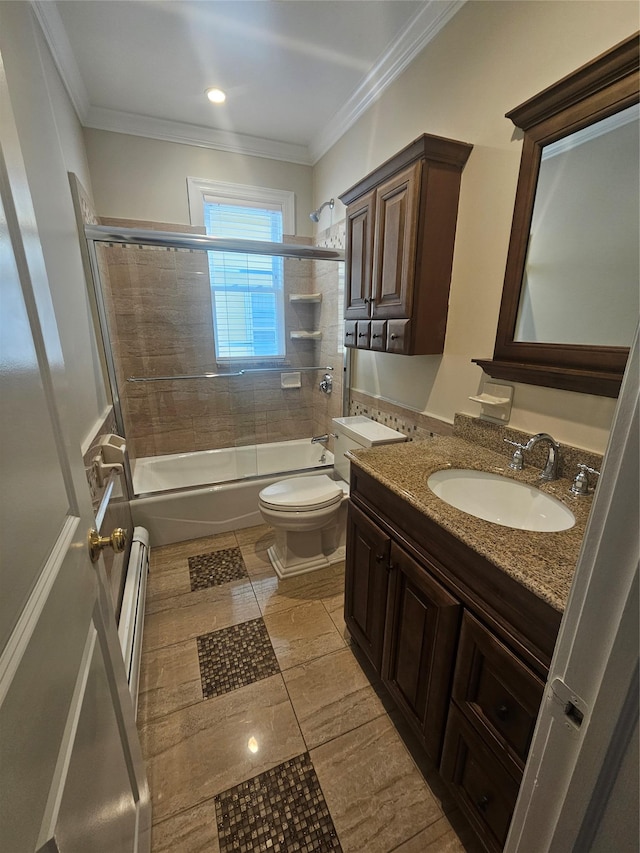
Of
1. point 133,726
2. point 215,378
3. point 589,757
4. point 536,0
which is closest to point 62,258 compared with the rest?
point 215,378

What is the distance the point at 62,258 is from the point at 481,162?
1.76 m

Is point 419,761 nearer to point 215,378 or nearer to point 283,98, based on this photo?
point 215,378

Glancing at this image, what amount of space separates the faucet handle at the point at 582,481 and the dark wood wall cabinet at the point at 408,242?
2.62ft

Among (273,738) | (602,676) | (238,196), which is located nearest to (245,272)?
(238,196)

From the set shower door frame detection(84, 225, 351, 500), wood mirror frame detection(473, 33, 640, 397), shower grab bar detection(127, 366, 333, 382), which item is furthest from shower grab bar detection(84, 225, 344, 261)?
wood mirror frame detection(473, 33, 640, 397)

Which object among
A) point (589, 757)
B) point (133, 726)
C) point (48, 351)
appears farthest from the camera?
point (133, 726)

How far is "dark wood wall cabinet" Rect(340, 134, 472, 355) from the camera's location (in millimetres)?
1424

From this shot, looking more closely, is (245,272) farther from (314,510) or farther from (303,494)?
(314,510)

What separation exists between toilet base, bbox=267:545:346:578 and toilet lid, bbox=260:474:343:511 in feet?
1.32

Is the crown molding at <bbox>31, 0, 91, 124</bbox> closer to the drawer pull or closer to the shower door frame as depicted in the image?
the shower door frame

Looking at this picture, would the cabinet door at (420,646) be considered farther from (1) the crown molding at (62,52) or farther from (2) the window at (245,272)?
(1) the crown molding at (62,52)

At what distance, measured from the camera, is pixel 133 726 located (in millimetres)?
945

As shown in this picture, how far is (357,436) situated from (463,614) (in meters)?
1.18

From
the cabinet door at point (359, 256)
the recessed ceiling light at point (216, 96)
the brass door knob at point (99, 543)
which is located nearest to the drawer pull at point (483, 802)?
the brass door knob at point (99, 543)
